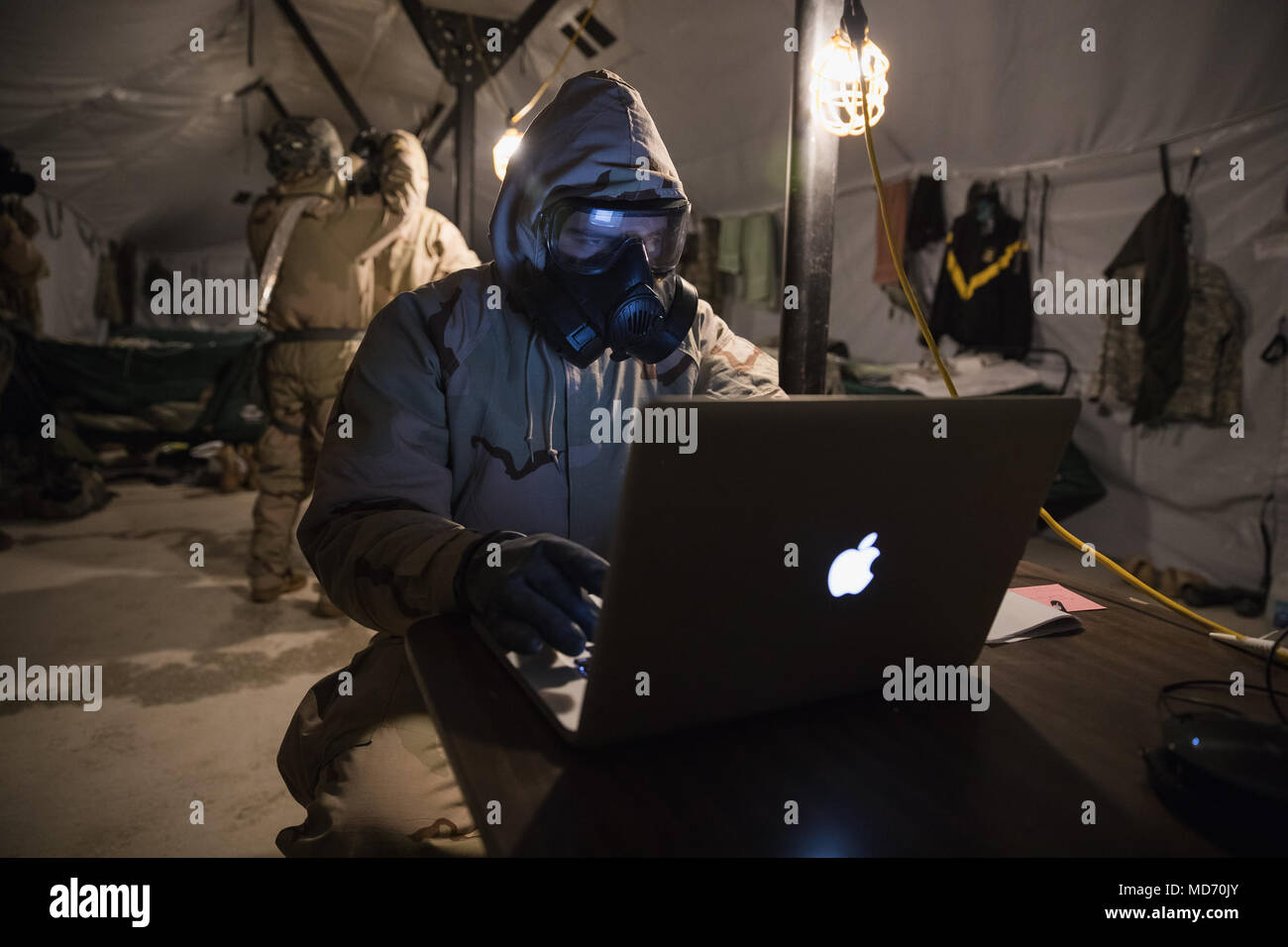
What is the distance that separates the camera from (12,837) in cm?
156

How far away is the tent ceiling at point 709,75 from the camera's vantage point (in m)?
3.06

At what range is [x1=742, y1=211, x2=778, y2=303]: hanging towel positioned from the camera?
576 cm

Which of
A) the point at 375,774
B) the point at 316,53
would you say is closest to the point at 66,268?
the point at 316,53

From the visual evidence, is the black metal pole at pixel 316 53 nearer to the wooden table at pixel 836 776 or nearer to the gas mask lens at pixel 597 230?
the gas mask lens at pixel 597 230

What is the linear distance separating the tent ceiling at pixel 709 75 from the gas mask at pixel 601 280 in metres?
3.15

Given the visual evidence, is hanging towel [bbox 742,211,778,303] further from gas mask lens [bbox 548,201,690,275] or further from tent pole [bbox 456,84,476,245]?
gas mask lens [bbox 548,201,690,275]

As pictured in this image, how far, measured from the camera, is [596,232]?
117 cm

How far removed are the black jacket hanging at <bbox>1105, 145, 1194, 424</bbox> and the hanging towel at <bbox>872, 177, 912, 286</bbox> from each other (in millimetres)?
1445

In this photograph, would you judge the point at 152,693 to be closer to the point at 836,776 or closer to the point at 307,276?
the point at 307,276

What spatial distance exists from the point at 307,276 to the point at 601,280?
2320 millimetres

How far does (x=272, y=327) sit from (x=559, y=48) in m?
3.10

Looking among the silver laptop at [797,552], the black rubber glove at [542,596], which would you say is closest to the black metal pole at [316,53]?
the black rubber glove at [542,596]

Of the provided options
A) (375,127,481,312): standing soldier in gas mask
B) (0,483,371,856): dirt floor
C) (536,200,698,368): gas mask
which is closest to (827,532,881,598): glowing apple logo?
(536,200,698,368): gas mask
